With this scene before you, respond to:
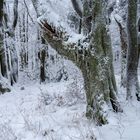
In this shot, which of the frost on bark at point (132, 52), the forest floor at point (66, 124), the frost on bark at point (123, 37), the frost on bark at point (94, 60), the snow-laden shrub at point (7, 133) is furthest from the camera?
the frost on bark at point (123, 37)

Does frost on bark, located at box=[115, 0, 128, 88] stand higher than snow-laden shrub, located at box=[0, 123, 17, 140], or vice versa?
frost on bark, located at box=[115, 0, 128, 88]

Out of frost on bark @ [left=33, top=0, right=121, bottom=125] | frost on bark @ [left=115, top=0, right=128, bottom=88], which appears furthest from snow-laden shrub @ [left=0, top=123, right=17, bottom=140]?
frost on bark @ [left=115, top=0, right=128, bottom=88]

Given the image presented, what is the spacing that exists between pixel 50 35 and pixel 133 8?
2737 millimetres

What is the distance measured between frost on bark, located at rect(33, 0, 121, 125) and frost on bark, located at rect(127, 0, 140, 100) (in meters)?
1.83

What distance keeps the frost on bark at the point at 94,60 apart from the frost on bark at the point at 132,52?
1826 mm

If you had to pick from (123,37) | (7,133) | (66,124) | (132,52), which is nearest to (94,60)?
(66,124)

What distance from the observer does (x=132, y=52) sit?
949 cm

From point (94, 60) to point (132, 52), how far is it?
2647 millimetres

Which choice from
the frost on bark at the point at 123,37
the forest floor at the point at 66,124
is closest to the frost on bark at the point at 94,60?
the forest floor at the point at 66,124

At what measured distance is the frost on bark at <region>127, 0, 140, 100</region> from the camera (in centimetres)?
917

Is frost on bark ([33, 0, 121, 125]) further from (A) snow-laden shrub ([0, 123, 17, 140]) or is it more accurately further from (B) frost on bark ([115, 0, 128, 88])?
(B) frost on bark ([115, 0, 128, 88])

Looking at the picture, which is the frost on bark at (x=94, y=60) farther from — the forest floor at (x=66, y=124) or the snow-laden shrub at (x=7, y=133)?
the snow-laden shrub at (x=7, y=133)

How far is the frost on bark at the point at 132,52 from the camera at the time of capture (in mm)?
9167

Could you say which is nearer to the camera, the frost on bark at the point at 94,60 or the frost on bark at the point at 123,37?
the frost on bark at the point at 94,60
